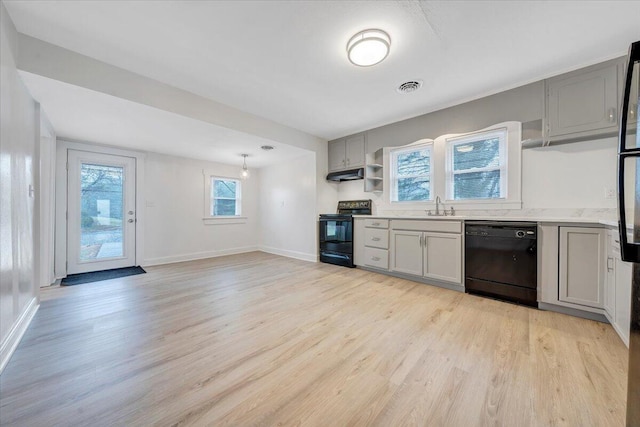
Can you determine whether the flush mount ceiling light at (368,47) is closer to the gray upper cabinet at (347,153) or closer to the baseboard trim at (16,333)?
Result: the gray upper cabinet at (347,153)

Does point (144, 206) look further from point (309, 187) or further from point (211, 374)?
point (211, 374)

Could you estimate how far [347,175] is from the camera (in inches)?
181

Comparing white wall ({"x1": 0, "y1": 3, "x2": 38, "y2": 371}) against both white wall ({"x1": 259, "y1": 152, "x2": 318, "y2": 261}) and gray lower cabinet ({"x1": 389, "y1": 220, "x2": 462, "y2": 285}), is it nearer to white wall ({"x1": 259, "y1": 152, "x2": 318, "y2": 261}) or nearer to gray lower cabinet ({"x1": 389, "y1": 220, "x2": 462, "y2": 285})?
white wall ({"x1": 259, "y1": 152, "x2": 318, "y2": 261})

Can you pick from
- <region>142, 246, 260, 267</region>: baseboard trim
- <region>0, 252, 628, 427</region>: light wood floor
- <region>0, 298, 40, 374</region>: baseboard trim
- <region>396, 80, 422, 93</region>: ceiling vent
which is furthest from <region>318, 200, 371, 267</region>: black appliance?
<region>0, 298, 40, 374</region>: baseboard trim

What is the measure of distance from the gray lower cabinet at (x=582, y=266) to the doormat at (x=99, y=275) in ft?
18.3

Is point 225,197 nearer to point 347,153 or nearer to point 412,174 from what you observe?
point 347,153

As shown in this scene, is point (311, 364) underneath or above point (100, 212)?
underneath

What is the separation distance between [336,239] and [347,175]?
123 cm

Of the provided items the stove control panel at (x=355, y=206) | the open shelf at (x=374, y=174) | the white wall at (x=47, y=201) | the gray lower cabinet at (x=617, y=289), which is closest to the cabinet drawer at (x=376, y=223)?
the stove control panel at (x=355, y=206)

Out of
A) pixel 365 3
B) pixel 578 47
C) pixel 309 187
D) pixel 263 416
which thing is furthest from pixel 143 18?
pixel 578 47

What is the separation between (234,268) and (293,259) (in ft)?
4.12

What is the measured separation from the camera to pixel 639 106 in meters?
0.79

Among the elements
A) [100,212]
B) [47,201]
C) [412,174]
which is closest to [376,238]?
[412,174]

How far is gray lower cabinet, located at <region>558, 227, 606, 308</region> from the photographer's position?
7.11 ft
